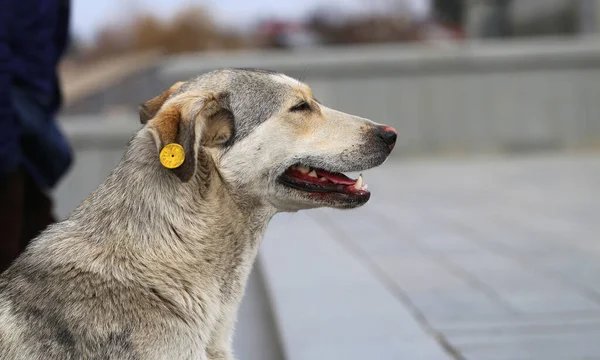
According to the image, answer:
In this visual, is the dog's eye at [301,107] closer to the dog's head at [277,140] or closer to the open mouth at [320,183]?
the dog's head at [277,140]

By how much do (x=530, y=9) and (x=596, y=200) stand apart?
12.1m

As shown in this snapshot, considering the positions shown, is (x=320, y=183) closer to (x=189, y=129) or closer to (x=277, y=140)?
(x=277, y=140)

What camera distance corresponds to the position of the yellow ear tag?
9.32ft

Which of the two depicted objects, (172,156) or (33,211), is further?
(33,211)

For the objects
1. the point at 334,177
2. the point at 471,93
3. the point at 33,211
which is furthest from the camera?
the point at 471,93

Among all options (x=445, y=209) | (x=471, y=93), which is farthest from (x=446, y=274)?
(x=471, y=93)

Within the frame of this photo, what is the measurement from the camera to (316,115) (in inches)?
133

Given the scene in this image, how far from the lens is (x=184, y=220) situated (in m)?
3.03

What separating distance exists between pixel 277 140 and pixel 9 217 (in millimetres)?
1526

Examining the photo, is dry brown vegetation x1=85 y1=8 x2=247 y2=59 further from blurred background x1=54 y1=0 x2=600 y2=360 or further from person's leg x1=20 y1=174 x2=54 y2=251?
person's leg x1=20 y1=174 x2=54 y2=251

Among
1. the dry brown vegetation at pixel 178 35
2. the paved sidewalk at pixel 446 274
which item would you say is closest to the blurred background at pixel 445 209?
the paved sidewalk at pixel 446 274

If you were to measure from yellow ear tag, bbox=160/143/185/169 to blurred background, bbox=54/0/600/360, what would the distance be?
204 centimetres

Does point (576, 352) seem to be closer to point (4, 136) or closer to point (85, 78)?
point (4, 136)

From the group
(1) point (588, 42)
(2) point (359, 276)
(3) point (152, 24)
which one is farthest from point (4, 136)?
(3) point (152, 24)
